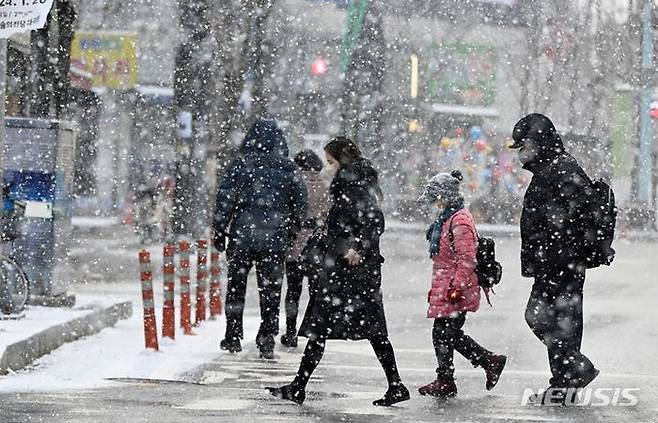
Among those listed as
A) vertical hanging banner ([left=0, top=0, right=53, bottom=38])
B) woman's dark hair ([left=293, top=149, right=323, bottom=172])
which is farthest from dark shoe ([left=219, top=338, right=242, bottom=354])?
vertical hanging banner ([left=0, top=0, right=53, bottom=38])

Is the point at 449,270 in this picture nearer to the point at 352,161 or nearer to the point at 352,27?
the point at 352,161

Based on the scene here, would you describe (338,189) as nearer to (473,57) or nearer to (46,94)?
(46,94)

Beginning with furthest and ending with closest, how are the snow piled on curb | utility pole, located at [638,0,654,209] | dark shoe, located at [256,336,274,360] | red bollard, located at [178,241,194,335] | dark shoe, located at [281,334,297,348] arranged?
utility pole, located at [638,0,654,209]
red bollard, located at [178,241,194,335]
dark shoe, located at [281,334,297,348]
dark shoe, located at [256,336,274,360]
the snow piled on curb

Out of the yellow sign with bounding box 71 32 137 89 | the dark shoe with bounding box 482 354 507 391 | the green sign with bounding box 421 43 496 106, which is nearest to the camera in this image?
the dark shoe with bounding box 482 354 507 391

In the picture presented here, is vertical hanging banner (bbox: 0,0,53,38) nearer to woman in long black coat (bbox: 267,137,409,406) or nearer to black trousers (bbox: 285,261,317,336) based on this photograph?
woman in long black coat (bbox: 267,137,409,406)

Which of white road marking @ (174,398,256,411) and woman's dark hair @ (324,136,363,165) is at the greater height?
woman's dark hair @ (324,136,363,165)

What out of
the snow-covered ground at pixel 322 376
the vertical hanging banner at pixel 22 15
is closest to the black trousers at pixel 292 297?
the snow-covered ground at pixel 322 376

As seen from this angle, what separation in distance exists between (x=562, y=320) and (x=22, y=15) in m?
4.44

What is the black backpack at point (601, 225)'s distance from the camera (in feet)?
30.3

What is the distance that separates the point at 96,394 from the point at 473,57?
5313 centimetres

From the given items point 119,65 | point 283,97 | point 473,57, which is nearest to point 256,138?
point 119,65

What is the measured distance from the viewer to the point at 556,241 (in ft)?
30.5

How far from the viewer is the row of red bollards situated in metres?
12.2

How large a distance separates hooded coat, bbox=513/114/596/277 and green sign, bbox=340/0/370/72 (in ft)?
142
